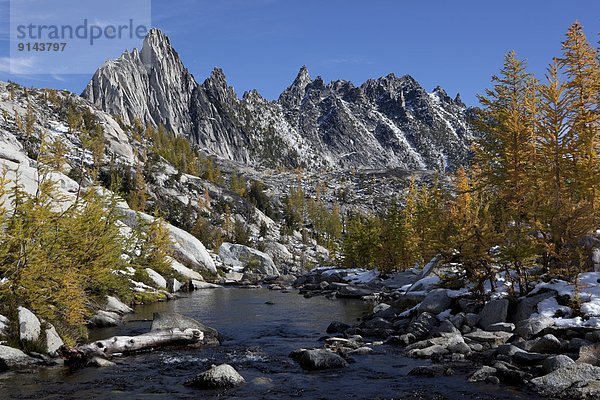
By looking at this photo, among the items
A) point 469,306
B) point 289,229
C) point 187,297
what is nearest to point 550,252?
point 469,306

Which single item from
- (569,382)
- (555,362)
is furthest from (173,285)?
(569,382)

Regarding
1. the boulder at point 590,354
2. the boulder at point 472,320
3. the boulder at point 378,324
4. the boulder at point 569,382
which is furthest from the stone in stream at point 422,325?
the boulder at point 569,382

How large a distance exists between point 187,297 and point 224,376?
84.8 ft

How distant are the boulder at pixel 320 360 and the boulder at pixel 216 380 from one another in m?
2.63

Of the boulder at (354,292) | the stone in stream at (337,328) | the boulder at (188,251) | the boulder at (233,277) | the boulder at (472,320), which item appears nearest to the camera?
the boulder at (472,320)

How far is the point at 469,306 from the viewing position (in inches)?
866

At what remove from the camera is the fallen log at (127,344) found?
1499 cm

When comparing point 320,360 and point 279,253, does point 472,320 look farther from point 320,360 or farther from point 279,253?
point 279,253

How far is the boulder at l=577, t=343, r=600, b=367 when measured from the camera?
13282 mm

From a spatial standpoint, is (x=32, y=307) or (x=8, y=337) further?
(x=32, y=307)

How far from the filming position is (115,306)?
2712cm

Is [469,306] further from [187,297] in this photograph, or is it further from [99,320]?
[187,297]

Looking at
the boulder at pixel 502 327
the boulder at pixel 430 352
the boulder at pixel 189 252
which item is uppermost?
the boulder at pixel 189 252

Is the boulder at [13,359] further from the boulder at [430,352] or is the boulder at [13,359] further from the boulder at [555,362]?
the boulder at [555,362]
